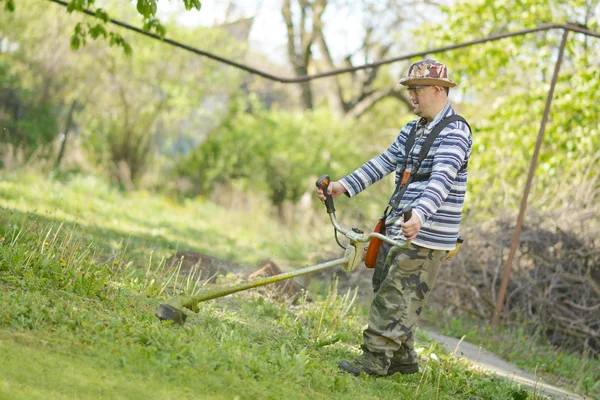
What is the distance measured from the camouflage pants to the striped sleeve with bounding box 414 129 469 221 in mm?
280

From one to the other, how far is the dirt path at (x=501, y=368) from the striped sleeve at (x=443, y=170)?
1.33 m

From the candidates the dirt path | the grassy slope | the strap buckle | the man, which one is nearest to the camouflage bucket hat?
the man

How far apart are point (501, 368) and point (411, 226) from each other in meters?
2.45

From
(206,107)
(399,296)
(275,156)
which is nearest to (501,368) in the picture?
(399,296)

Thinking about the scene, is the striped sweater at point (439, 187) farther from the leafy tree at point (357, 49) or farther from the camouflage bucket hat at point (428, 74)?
the leafy tree at point (357, 49)

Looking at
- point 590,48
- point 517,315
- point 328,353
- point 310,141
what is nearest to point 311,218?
point 310,141

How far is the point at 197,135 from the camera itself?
1593 centimetres

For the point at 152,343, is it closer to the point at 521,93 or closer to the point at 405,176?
the point at 405,176

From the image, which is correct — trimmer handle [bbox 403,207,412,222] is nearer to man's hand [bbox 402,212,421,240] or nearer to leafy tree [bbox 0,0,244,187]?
man's hand [bbox 402,212,421,240]

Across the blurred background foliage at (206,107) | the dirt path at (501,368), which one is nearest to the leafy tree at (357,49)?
the blurred background foliage at (206,107)

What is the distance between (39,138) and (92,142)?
121 cm

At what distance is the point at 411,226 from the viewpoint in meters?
3.54

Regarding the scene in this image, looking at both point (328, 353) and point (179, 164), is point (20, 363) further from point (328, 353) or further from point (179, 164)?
point (179, 164)

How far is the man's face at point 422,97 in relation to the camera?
4012 millimetres
